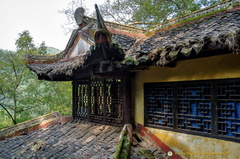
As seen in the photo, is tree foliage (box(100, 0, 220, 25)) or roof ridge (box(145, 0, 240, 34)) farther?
tree foliage (box(100, 0, 220, 25))

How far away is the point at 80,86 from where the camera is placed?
22.8ft

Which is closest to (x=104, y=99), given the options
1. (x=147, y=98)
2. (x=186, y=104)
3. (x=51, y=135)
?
(x=147, y=98)

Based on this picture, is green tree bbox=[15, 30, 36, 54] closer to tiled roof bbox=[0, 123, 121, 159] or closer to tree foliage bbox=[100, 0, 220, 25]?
tree foliage bbox=[100, 0, 220, 25]

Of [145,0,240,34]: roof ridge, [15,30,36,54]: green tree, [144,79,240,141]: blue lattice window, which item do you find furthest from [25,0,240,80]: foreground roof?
[15,30,36,54]: green tree

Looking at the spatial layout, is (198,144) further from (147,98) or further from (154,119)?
(147,98)

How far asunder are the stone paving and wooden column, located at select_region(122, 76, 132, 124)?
0.37m

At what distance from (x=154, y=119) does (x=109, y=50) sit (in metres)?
2.03

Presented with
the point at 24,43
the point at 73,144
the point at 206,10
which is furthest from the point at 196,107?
the point at 24,43

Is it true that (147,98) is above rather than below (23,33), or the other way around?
below

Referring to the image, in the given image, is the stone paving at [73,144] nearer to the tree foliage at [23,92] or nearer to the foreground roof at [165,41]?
the foreground roof at [165,41]

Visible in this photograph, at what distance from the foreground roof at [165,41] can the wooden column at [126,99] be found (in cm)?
82

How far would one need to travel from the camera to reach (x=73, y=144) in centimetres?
510

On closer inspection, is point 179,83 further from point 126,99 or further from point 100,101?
point 100,101

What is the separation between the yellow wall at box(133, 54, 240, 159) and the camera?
338 centimetres
